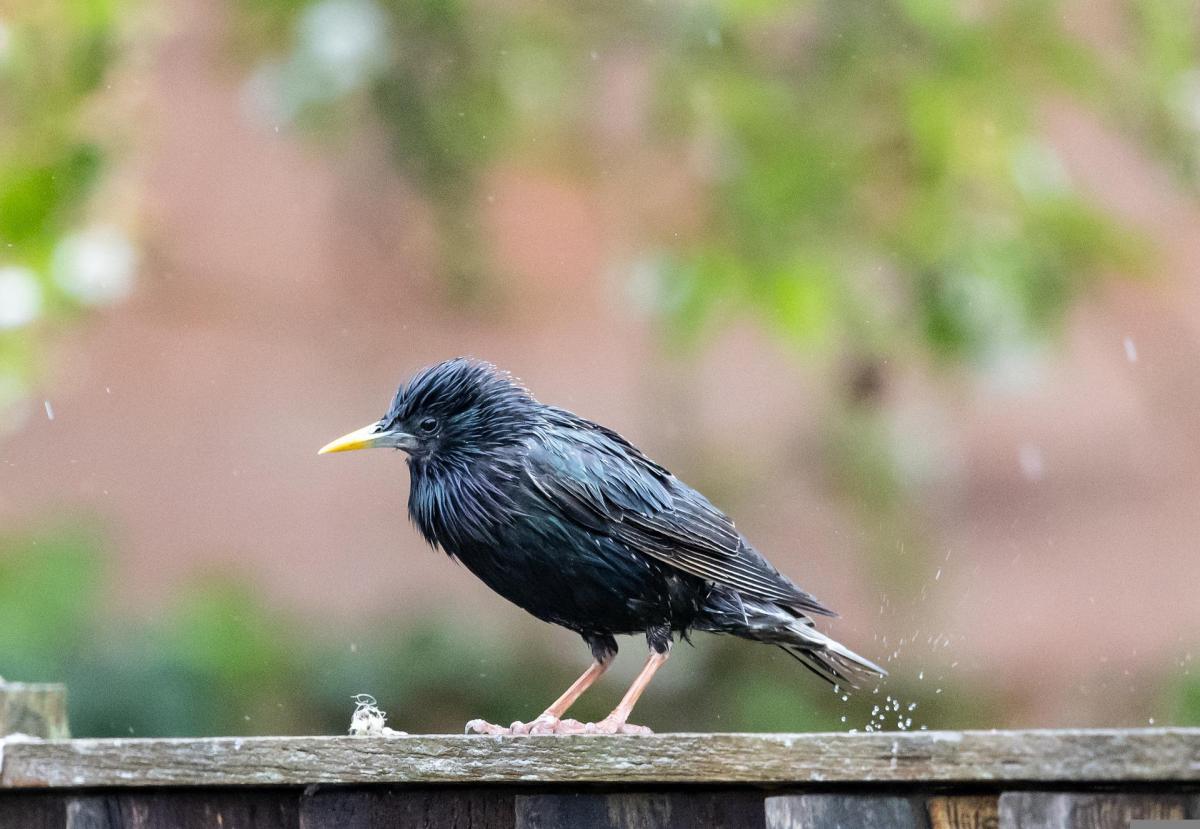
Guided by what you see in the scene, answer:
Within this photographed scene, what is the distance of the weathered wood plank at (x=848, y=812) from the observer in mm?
1994

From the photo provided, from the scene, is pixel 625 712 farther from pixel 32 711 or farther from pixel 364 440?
pixel 32 711

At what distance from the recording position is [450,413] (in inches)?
130

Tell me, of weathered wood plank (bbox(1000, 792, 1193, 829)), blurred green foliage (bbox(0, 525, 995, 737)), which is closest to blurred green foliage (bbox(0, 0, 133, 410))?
blurred green foliage (bbox(0, 525, 995, 737))

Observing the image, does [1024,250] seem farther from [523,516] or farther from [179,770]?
[179,770]

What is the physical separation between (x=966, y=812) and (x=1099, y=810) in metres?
0.16

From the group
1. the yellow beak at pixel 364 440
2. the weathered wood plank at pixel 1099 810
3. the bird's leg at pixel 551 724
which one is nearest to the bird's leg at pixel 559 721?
the bird's leg at pixel 551 724

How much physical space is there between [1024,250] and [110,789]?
3.17 meters

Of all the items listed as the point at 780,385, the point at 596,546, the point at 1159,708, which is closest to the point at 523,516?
the point at 596,546

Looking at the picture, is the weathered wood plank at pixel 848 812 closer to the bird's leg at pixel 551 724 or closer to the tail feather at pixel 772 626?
the bird's leg at pixel 551 724

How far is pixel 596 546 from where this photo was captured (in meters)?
3.07

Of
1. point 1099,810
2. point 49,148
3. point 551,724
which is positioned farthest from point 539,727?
point 49,148

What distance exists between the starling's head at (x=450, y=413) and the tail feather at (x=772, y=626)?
509 mm

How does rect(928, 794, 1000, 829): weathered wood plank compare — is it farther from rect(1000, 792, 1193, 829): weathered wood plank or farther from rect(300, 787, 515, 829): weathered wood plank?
rect(300, 787, 515, 829): weathered wood plank

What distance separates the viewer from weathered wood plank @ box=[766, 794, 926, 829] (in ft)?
6.54
